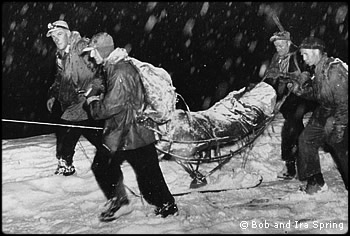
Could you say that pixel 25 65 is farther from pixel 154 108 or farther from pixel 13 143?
pixel 154 108

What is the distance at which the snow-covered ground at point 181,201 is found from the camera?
4285mm

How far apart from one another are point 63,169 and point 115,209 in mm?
1274

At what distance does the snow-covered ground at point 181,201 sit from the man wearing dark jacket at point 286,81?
0.90ft

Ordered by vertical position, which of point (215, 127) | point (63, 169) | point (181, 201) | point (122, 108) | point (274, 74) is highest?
point (274, 74)

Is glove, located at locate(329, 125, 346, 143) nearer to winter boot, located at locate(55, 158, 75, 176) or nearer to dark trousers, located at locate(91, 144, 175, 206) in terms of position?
dark trousers, located at locate(91, 144, 175, 206)

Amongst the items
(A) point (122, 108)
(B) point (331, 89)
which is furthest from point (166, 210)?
(B) point (331, 89)

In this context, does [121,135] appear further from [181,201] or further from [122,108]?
[181,201]

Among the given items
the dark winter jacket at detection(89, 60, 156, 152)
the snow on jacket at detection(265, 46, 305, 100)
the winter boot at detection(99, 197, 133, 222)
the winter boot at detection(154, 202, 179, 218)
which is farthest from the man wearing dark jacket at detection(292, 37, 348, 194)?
the winter boot at detection(99, 197, 133, 222)

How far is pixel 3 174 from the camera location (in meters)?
5.64

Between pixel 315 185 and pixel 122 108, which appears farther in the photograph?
pixel 315 185

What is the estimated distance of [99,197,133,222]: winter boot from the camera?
451 centimetres

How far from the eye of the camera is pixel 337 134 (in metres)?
A: 4.73

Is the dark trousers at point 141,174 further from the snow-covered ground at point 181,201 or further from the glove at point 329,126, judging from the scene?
the glove at point 329,126

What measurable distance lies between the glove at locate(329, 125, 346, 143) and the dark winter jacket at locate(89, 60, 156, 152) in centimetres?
197
